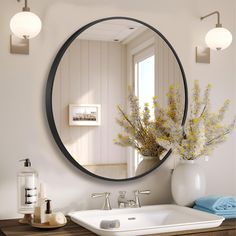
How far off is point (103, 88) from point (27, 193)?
693 mm

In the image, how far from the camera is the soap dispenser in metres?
2.25

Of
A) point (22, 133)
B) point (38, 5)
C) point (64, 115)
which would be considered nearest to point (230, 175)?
point (64, 115)

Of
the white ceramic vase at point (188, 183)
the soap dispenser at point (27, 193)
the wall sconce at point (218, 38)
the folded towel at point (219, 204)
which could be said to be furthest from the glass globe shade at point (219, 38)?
the soap dispenser at point (27, 193)

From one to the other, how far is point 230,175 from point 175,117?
0.61 metres

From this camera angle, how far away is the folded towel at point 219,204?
2391 mm

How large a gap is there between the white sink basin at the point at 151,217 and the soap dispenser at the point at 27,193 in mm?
202

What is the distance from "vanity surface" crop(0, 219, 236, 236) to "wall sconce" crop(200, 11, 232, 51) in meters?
1.01

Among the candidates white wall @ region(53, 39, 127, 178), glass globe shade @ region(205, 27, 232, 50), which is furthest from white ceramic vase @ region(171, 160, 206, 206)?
glass globe shade @ region(205, 27, 232, 50)

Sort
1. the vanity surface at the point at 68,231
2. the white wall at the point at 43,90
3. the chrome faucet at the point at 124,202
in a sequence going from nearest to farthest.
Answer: the vanity surface at the point at 68,231, the white wall at the point at 43,90, the chrome faucet at the point at 124,202

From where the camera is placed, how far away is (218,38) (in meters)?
2.67

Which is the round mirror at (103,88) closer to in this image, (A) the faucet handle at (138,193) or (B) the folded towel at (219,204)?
(A) the faucet handle at (138,193)

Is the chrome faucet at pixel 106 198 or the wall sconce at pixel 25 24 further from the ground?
the wall sconce at pixel 25 24

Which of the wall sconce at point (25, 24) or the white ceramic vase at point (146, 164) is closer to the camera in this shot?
the wall sconce at point (25, 24)

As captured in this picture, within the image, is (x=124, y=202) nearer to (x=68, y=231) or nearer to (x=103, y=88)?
(x=68, y=231)
